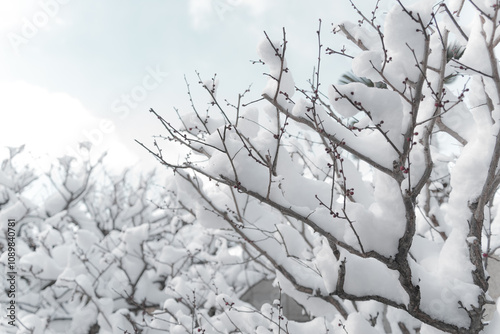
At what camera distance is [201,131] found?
2928 mm

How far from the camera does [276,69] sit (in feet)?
7.22

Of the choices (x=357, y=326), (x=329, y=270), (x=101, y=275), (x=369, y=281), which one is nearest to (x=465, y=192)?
(x=369, y=281)

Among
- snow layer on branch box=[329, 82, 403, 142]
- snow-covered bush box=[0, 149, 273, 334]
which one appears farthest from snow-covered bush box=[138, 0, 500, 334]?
snow-covered bush box=[0, 149, 273, 334]

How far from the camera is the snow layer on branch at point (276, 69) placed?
86.0 inches

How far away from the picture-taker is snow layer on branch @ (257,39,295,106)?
218 centimetres

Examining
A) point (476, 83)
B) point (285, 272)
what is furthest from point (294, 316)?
point (476, 83)

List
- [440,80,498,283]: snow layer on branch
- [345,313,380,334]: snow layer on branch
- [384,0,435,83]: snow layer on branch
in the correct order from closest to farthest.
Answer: [384,0,435,83]: snow layer on branch, [440,80,498,283]: snow layer on branch, [345,313,380,334]: snow layer on branch

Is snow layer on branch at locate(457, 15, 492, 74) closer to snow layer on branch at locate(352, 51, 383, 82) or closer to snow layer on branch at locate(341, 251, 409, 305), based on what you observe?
snow layer on branch at locate(352, 51, 383, 82)

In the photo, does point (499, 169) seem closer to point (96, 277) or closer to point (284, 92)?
point (284, 92)

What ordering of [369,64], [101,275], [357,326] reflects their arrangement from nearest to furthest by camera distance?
[369,64] → [357,326] → [101,275]

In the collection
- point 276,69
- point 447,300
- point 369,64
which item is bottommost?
point 447,300

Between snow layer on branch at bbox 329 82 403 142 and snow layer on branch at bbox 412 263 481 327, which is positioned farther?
snow layer on branch at bbox 412 263 481 327

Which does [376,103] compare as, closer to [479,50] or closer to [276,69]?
[276,69]

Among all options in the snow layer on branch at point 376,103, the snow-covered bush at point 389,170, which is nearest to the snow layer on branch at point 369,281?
the snow-covered bush at point 389,170
